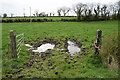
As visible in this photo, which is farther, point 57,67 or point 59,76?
point 57,67

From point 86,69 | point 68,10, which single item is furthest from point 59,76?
point 68,10

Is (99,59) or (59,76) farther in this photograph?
(99,59)

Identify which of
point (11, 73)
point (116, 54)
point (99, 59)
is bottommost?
point (11, 73)

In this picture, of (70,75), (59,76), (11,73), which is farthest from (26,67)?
(70,75)

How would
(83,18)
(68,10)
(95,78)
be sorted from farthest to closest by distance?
(68,10) → (83,18) → (95,78)

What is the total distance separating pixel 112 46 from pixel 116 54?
412 mm

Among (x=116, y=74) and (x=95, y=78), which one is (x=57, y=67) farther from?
(x=116, y=74)

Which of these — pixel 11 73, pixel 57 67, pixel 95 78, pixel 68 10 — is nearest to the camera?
pixel 95 78

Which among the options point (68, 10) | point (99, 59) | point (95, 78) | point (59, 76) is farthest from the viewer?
point (68, 10)

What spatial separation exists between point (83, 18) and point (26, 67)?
34592mm

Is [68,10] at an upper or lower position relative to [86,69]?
upper

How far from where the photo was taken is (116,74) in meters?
4.80

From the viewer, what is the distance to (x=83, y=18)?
38281 millimetres

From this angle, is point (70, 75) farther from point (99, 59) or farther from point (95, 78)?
point (99, 59)
